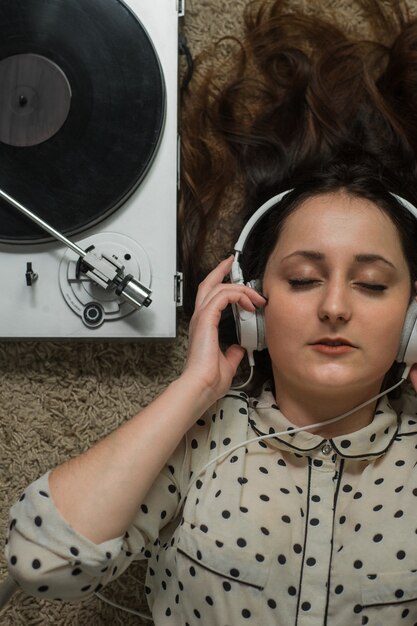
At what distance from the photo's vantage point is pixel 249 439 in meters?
0.99

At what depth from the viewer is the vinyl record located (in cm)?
106

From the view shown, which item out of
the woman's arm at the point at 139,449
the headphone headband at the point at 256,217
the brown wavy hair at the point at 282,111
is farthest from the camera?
the brown wavy hair at the point at 282,111

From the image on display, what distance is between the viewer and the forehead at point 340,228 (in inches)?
36.4

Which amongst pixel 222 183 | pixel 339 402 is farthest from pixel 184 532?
pixel 222 183

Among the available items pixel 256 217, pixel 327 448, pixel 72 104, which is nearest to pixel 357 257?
pixel 256 217

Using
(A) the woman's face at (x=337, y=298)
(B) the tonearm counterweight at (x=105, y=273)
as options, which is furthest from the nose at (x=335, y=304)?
(B) the tonearm counterweight at (x=105, y=273)

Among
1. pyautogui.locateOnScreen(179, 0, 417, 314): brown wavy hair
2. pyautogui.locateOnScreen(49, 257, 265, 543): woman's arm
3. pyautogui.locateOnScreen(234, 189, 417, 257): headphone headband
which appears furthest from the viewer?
pyautogui.locateOnScreen(179, 0, 417, 314): brown wavy hair

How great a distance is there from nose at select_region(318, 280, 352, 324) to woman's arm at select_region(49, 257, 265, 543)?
0.29ft

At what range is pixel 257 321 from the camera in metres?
0.96

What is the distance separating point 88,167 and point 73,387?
0.35 metres

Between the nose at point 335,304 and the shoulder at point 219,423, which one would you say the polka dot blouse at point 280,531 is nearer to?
the shoulder at point 219,423

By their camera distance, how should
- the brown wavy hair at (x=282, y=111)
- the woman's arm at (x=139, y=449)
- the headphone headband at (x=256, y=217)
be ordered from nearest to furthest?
1. the woman's arm at (x=139, y=449)
2. the headphone headband at (x=256, y=217)
3. the brown wavy hair at (x=282, y=111)

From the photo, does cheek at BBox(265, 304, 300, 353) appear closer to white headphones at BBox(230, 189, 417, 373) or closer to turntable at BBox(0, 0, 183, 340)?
white headphones at BBox(230, 189, 417, 373)

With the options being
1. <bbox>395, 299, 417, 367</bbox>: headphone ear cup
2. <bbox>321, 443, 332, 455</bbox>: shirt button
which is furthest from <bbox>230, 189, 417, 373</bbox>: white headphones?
<bbox>321, 443, 332, 455</bbox>: shirt button
